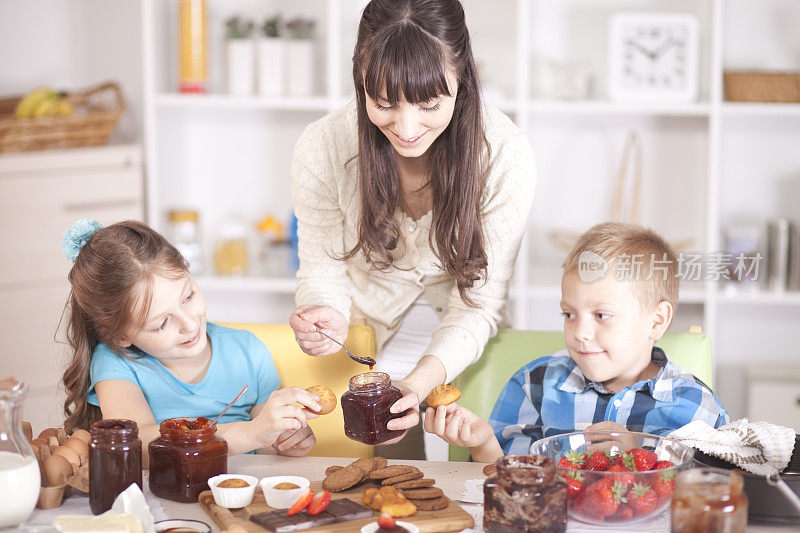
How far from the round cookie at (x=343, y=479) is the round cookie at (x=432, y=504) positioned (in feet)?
0.33

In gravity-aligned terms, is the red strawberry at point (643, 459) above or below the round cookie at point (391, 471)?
above

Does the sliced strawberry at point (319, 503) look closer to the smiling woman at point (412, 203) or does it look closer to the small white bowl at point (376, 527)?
the small white bowl at point (376, 527)

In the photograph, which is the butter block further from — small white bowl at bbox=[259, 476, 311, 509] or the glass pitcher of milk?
small white bowl at bbox=[259, 476, 311, 509]

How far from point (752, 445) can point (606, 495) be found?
0.30m

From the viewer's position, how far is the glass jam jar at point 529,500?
120 cm

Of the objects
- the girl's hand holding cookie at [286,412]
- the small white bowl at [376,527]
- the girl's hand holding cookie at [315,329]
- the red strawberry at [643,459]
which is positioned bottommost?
the small white bowl at [376,527]

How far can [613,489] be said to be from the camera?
125cm

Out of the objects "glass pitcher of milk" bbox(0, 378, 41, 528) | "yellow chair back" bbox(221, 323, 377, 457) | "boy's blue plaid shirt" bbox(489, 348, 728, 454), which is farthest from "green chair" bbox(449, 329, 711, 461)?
"glass pitcher of milk" bbox(0, 378, 41, 528)

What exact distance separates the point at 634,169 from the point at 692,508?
2528 millimetres

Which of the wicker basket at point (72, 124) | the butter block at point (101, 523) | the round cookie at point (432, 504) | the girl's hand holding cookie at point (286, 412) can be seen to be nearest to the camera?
the butter block at point (101, 523)

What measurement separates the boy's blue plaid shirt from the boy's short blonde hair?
0.39 feet

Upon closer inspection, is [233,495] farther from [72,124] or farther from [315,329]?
[72,124]

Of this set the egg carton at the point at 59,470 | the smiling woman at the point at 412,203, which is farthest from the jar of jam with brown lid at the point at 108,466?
the smiling woman at the point at 412,203

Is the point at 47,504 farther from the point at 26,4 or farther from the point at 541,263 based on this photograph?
the point at 26,4
